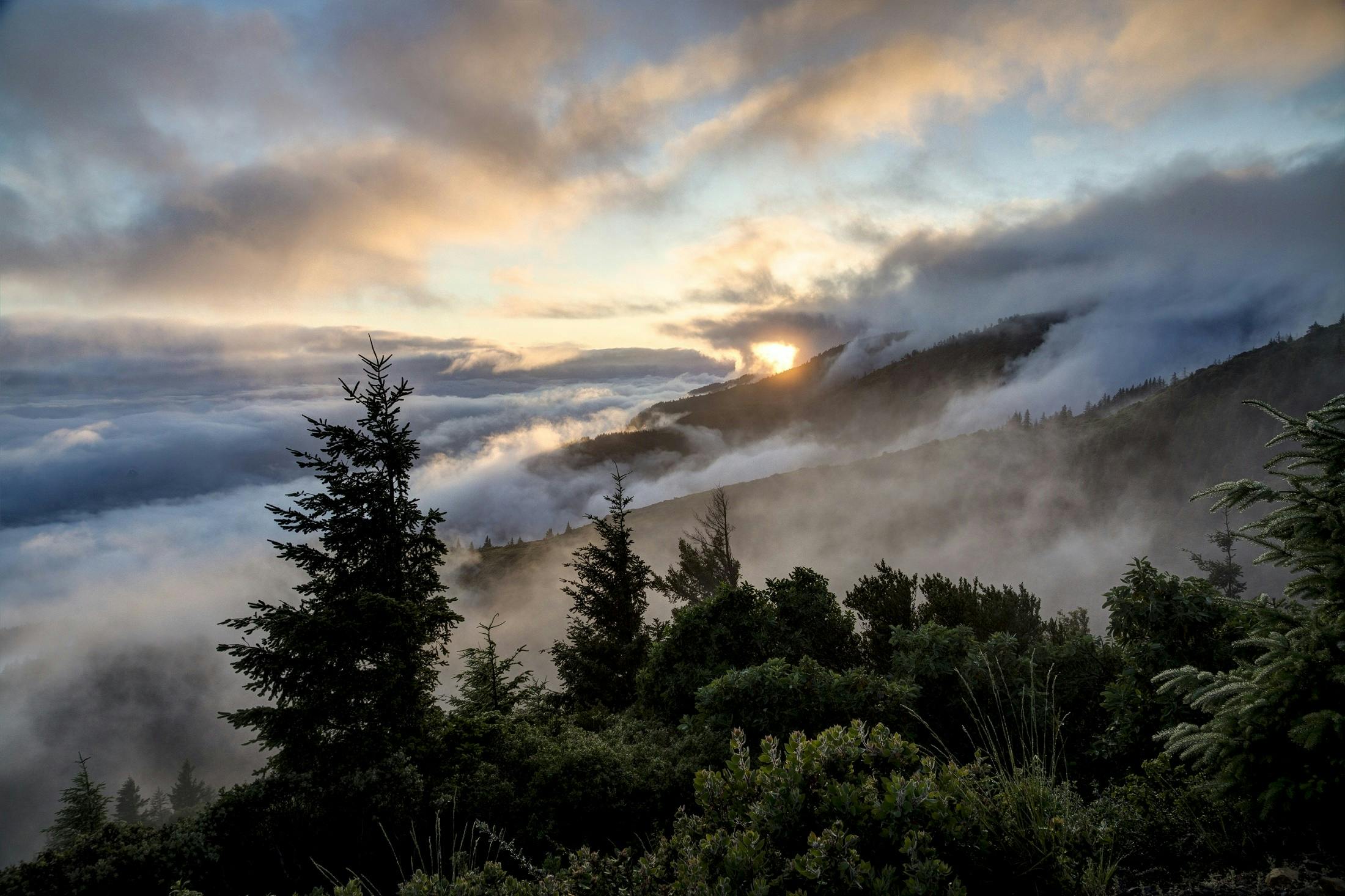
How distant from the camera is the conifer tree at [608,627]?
891 inches

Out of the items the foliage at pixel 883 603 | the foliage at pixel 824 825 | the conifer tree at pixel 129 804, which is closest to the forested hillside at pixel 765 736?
the foliage at pixel 824 825

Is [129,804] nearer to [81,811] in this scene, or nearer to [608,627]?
[81,811]

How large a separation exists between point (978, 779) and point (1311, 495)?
13.1ft

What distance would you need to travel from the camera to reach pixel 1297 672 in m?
4.73

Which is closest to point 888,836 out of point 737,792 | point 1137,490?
point 737,792

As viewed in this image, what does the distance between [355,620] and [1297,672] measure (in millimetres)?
13541

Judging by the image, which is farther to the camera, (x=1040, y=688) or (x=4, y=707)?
(x=4, y=707)

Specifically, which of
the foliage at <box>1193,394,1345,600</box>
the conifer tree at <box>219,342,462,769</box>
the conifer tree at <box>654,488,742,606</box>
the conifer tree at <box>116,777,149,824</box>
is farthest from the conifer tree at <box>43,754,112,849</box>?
the conifer tree at <box>116,777,149,824</box>

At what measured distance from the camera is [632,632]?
2480 cm

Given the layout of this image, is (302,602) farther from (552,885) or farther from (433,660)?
(552,885)

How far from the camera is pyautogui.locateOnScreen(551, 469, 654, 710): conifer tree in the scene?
22.6m

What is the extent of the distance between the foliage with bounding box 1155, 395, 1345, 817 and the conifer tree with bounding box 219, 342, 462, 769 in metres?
12.3

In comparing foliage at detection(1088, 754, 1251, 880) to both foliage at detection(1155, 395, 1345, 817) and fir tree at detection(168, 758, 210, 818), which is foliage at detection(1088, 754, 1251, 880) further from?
fir tree at detection(168, 758, 210, 818)

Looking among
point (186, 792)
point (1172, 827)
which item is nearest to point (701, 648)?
point (1172, 827)
